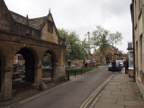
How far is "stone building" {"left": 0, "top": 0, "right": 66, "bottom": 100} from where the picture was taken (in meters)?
13.3

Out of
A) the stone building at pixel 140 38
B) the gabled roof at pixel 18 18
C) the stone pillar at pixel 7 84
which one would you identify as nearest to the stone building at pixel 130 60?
the stone building at pixel 140 38

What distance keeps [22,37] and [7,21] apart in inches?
76.6

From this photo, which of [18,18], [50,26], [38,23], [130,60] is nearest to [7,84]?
[18,18]

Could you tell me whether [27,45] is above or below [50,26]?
below

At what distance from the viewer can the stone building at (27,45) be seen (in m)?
13.3

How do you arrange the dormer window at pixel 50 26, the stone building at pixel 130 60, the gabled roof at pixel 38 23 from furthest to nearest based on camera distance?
the stone building at pixel 130 60 < the dormer window at pixel 50 26 < the gabled roof at pixel 38 23

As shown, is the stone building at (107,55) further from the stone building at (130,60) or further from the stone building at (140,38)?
the stone building at (140,38)

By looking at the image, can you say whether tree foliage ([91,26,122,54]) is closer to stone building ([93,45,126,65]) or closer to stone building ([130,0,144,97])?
stone building ([93,45,126,65])

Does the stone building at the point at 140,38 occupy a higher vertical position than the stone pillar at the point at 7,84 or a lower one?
higher

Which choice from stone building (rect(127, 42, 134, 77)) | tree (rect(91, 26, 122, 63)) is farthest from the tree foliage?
stone building (rect(127, 42, 134, 77))

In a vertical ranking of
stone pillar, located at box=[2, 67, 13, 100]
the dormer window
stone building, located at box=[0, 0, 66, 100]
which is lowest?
stone pillar, located at box=[2, 67, 13, 100]

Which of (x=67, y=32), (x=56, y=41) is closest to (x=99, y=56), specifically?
(x=67, y=32)

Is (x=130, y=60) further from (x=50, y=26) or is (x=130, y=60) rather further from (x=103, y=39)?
(x=103, y=39)

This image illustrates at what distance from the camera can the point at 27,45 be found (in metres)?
15.8
